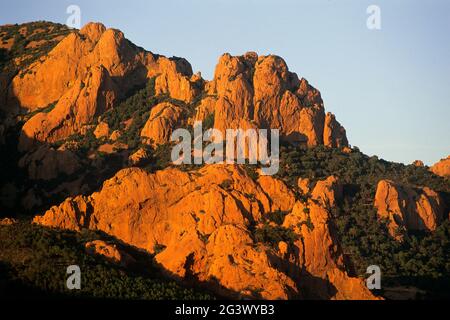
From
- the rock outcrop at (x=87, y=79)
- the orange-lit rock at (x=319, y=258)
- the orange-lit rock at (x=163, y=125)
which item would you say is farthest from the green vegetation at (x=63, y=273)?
the rock outcrop at (x=87, y=79)

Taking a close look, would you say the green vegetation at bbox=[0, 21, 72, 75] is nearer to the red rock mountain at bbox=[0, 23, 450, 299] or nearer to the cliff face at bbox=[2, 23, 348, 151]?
the red rock mountain at bbox=[0, 23, 450, 299]

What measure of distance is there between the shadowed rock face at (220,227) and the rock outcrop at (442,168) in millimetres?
55944

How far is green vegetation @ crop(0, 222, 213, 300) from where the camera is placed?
8104 cm

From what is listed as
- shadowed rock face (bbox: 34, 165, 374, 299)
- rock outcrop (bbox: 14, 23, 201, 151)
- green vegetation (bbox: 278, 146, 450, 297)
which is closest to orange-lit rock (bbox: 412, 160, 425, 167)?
green vegetation (bbox: 278, 146, 450, 297)

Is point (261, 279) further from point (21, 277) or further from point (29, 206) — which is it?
point (29, 206)

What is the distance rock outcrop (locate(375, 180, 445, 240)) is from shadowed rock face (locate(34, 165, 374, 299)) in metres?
35.0

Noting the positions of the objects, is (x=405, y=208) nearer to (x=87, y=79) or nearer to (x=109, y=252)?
(x=87, y=79)

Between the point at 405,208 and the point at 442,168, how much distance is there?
2063 centimetres

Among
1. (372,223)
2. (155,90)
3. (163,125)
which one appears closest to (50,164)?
(163,125)

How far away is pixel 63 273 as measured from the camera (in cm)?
8369

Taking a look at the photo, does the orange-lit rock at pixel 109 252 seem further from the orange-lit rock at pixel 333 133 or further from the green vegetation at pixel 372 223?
the orange-lit rock at pixel 333 133

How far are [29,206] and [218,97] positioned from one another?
87.7 feet

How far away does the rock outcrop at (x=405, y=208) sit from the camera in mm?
128125
